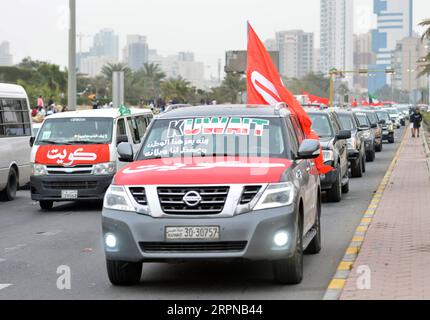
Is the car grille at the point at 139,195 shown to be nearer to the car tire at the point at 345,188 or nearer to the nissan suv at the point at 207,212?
the nissan suv at the point at 207,212

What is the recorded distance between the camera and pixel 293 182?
9.77 metres

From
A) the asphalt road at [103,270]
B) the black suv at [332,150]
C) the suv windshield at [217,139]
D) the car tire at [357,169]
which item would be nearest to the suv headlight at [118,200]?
the asphalt road at [103,270]

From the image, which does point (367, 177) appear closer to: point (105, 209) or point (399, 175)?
point (399, 175)

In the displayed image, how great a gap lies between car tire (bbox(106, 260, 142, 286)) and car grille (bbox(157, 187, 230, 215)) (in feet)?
2.90

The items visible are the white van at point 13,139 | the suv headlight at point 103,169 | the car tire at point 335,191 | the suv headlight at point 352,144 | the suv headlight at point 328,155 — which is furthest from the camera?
the suv headlight at point 352,144

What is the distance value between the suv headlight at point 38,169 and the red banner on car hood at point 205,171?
27.8 feet

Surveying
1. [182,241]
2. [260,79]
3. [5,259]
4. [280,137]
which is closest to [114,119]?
[260,79]

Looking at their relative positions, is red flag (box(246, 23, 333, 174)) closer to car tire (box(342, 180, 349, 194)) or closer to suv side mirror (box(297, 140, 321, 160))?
suv side mirror (box(297, 140, 321, 160))

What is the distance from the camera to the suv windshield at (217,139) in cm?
1042

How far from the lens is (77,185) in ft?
59.9

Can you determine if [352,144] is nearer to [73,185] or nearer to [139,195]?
[73,185]

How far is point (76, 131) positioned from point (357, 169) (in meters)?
9.51

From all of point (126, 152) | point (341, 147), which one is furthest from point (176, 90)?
point (126, 152)

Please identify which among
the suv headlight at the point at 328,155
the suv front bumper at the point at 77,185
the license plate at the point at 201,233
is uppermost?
the suv headlight at the point at 328,155
